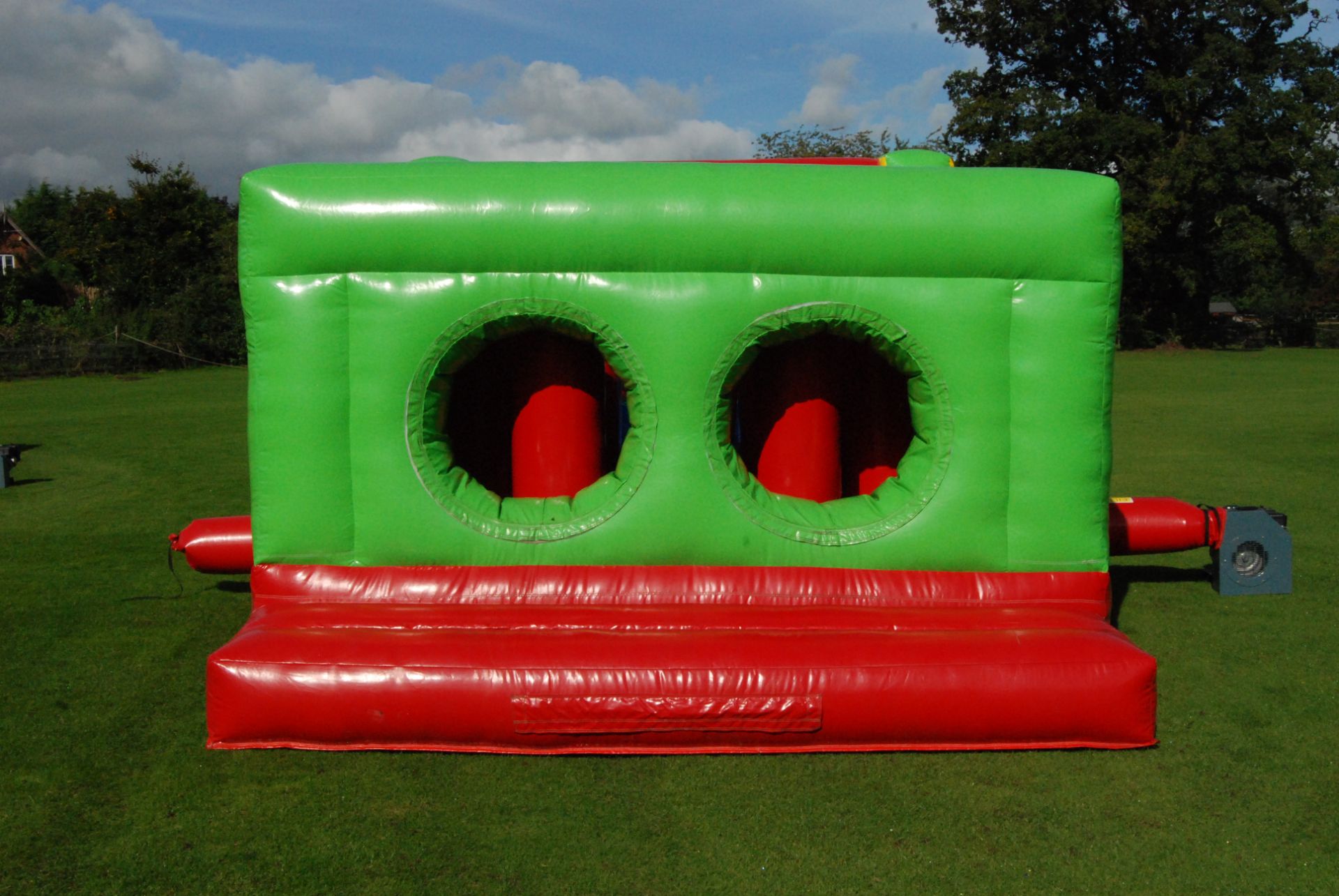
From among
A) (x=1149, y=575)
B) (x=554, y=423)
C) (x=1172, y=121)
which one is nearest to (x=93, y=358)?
(x=554, y=423)

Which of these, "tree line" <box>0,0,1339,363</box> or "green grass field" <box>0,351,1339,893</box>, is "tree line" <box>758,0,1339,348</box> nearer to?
"tree line" <box>0,0,1339,363</box>

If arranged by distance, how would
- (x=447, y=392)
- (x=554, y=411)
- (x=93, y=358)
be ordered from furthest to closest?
(x=93, y=358) < (x=554, y=411) < (x=447, y=392)

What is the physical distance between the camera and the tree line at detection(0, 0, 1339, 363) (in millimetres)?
24406

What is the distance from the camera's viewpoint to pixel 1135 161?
25.4m

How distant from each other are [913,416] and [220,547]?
9.92 feet

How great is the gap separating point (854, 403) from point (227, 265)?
84.1ft

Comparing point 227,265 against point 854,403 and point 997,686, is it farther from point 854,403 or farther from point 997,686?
point 997,686

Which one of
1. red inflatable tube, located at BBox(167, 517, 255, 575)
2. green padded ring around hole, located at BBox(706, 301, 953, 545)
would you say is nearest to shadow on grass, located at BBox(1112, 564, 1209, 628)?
green padded ring around hole, located at BBox(706, 301, 953, 545)

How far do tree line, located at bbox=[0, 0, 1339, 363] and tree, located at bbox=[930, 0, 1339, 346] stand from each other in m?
0.04

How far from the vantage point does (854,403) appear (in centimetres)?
495

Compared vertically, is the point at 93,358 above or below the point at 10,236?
below

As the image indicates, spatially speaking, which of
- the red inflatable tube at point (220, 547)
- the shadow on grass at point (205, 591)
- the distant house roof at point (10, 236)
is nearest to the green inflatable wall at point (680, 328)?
the red inflatable tube at point (220, 547)

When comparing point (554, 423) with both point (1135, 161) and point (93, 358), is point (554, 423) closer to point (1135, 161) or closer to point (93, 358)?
point (93, 358)

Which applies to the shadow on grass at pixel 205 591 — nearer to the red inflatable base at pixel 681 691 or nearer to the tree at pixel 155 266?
the red inflatable base at pixel 681 691
